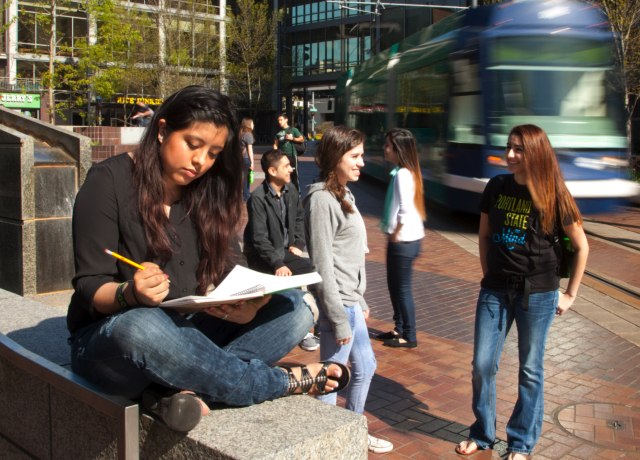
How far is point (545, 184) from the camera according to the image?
3.15 m

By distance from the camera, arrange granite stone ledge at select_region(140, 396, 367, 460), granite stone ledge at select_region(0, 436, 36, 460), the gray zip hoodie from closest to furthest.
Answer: granite stone ledge at select_region(140, 396, 367, 460)
granite stone ledge at select_region(0, 436, 36, 460)
the gray zip hoodie

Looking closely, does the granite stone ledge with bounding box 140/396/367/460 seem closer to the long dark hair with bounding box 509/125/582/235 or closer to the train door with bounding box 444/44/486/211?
the long dark hair with bounding box 509/125/582/235

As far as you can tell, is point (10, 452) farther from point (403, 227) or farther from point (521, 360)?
point (403, 227)

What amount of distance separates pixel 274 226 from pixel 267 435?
298cm

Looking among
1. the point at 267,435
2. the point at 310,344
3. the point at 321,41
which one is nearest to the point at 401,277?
the point at 310,344

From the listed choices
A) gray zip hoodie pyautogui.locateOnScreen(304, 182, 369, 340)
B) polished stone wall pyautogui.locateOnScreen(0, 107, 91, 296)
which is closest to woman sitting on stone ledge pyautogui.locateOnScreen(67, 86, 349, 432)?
gray zip hoodie pyautogui.locateOnScreen(304, 182, 369, 340)

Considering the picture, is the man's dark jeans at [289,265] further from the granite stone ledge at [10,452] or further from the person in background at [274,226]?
the granite stone ledge at [10,452]

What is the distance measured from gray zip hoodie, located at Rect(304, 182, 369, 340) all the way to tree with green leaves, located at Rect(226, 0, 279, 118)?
1790 inches

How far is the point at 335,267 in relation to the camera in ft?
10.4

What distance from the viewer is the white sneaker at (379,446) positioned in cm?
336

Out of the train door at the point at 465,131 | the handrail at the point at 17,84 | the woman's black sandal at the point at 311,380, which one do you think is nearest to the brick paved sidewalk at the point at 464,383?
the woman's black sandal at the point at 311,380

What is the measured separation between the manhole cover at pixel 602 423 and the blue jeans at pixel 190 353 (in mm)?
2087

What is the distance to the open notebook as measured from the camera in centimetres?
207

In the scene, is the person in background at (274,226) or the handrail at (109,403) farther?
the person in background at (274,226)
